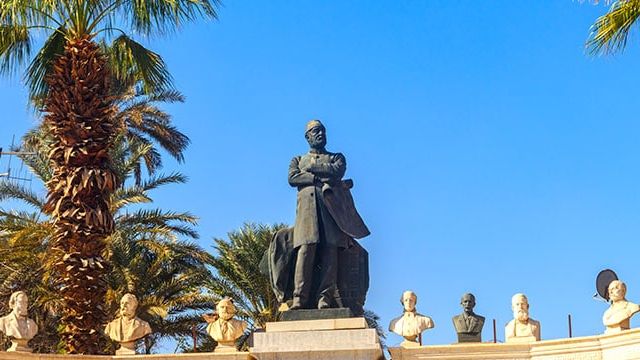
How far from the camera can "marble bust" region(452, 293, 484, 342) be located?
58.1ft

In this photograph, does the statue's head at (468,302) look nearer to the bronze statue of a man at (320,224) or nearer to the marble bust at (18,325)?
the bronze statue of a man at (320,224)

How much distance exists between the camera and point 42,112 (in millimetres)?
22078

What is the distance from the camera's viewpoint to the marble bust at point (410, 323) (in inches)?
693

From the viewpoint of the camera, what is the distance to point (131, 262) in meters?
29.0

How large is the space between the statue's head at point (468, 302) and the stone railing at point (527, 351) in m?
0.58

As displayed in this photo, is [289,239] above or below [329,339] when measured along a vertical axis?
above

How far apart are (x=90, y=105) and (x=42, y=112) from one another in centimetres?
166

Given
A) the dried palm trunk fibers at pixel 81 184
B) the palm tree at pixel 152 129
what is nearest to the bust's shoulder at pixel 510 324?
the dried palm trunk fibers at pixel 81 184

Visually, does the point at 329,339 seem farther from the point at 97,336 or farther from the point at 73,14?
the point at 73,14

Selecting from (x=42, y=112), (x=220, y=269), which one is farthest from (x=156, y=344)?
A: (x=42, y=112)

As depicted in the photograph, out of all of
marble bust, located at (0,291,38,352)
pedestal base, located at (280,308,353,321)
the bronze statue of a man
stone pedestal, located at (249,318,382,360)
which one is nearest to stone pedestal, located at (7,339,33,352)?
marble bust, located at (0,291,38,352)

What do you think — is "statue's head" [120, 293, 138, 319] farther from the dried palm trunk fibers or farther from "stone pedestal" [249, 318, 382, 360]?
"stone pedestal" [249, 318, 382, 360]

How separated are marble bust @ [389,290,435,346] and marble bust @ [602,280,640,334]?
2.77 metres

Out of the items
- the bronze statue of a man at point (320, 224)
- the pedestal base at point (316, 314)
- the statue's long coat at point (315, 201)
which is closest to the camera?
the pedestal base at point (316, 314)
